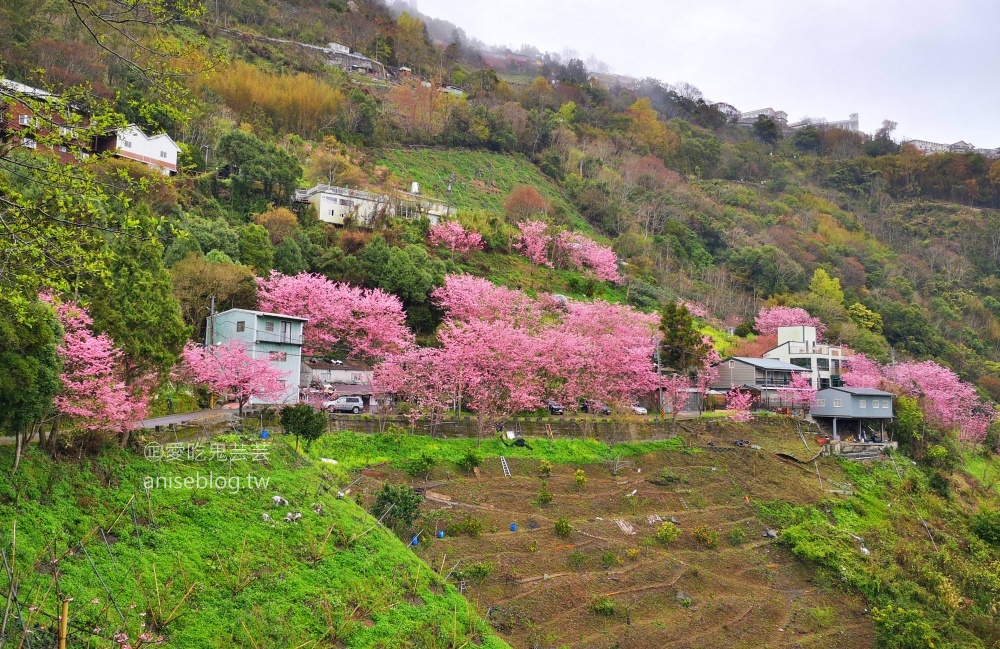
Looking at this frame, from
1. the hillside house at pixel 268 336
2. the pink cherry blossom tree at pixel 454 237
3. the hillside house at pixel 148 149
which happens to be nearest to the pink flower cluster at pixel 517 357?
the hillside house at pixel 268 336

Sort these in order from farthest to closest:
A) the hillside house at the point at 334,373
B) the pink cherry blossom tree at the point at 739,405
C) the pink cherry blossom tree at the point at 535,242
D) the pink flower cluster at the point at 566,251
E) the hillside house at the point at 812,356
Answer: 1. the pink flower cluster at the point at 566,251
2. the pink cherry blossom tree at the point at 535,242
3. the hillside house at the point at 812,356
4. the pink cherry blossom tree at the point at 739,405
5. the hillside house at the point at 334,373

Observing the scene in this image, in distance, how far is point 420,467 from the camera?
75.5 feet

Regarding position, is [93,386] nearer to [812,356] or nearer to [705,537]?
[705,537]

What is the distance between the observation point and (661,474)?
27422mm

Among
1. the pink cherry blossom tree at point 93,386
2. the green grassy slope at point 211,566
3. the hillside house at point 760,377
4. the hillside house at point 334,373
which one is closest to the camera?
the green grassy slope at point 211,566

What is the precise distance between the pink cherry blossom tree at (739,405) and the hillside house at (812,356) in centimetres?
688

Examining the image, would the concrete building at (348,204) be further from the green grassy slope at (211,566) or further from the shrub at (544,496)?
the green grassy slope at (211,566)

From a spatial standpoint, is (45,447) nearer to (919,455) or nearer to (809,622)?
(809,622)

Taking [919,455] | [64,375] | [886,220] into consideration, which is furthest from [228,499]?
[886,220]

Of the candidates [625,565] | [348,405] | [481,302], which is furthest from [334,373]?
[625,565]

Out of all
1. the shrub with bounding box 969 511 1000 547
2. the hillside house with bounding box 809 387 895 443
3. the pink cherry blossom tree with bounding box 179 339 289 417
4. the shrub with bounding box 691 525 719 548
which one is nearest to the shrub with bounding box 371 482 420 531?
the pink cherry blossom tree with bounding box 179 339 289 417

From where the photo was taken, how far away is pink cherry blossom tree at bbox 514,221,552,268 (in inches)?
2036

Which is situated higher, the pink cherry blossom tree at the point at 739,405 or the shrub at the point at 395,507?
the pink cherry blossom tree at the point at 739,405

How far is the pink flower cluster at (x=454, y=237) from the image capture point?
159ft
